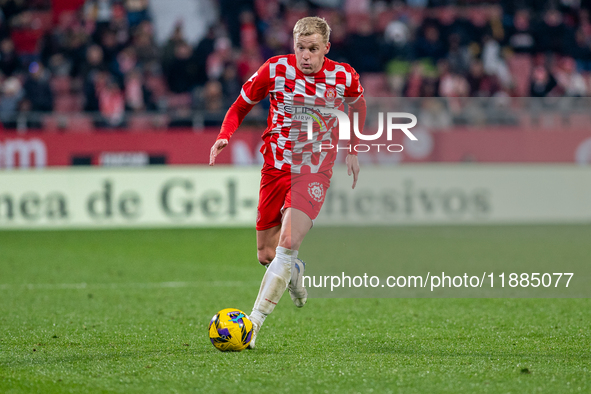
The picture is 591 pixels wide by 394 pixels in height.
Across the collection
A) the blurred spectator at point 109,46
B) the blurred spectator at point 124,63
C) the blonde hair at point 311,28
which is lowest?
the blurred spectator at point 124,63

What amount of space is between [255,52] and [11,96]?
4.61 m

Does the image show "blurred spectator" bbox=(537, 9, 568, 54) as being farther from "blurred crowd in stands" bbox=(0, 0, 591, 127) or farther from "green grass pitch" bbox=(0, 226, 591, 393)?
"green grass pitch" bbox=(0, 226, 591, 393)

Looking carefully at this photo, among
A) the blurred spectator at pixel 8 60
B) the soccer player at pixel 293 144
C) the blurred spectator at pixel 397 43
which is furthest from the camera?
the blurred spectator at pixel 397 43

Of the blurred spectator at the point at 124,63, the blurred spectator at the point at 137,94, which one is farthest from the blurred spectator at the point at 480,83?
the blurred spectator at the point at 124,63

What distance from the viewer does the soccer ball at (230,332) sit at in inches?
172

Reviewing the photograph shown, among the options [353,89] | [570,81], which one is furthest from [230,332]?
[570,81]

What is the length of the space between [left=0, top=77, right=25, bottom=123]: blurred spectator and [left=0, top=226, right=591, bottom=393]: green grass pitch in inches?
215

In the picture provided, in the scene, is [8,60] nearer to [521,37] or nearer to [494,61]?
[494,61]

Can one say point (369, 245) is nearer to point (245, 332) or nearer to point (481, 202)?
point (481, 202)

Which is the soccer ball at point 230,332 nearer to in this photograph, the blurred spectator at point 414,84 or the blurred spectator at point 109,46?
the blurred spectator at point 414,84

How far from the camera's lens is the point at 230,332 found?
4371 millimetres

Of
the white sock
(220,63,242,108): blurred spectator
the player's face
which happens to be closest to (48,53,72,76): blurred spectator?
(220,63,242,108): blurred spectator

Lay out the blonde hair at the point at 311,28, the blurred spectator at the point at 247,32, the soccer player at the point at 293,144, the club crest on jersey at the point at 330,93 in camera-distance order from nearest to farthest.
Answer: the blonde hair at the point at 311,28
the soccer player at the point at 293,144
the club crest on jersey at the point at 330,93
the blurred spectator at the point at 247,32

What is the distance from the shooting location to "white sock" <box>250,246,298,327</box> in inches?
180
